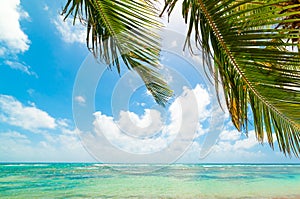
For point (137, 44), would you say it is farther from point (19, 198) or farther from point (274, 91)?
point (19, 198)

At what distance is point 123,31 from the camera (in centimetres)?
211

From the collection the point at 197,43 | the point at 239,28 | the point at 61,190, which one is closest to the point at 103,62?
the point at 197,43

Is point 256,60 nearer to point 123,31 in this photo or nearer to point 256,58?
point 256,58

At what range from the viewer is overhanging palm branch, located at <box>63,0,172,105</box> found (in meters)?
1.91

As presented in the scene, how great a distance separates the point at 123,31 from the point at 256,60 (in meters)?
1.18

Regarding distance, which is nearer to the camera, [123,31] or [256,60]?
[256,60]

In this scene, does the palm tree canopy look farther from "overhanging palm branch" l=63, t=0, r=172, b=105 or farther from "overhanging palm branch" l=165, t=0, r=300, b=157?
"overhanging palm branch" l=63, t=0, r=172, b=105

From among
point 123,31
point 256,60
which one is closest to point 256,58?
point 256,60

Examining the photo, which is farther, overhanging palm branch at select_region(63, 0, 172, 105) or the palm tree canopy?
overhanging palm branch at select_region(63, 0, 172, 105)

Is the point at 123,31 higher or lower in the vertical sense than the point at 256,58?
higher

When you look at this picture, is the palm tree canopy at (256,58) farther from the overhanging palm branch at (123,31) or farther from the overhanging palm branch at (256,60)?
the overhanging palm branch at (123,31)

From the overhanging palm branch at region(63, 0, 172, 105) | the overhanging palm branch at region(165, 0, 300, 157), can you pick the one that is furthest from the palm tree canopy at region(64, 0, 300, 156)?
the overhanging palm branch at region(63, 0, 172, 105)

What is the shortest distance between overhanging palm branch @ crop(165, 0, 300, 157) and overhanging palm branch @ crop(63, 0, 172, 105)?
530mm

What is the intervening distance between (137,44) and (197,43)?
87 centimetres
